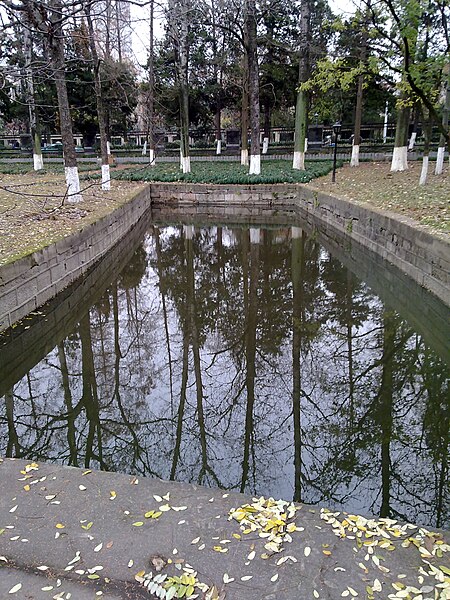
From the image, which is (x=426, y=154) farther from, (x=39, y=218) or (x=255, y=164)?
(x=39, y=218)

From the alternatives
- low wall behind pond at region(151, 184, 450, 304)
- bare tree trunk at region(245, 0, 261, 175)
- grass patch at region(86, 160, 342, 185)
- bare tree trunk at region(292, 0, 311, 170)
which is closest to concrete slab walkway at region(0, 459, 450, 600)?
low wall behind pond at region(151, 184, 450, 304)

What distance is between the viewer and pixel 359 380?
500cm

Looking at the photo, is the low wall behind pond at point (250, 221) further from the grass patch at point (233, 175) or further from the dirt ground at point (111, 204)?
the grass patch at point (233, 175)

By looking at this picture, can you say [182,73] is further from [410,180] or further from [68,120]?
[410,180]

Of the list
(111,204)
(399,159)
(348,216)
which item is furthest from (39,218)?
(399,159)

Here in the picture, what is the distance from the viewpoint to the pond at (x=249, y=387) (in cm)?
364

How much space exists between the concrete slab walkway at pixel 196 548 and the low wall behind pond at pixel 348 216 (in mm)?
5037

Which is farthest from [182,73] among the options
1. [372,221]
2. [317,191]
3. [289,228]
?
[372,221]

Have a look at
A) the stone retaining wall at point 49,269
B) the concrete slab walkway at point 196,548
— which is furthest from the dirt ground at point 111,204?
the concrete slab walkway at point 196,548

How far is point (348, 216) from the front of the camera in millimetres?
11594

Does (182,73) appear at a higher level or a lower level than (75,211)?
higher

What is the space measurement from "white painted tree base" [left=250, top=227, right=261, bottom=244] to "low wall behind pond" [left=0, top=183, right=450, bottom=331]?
1.67 metres

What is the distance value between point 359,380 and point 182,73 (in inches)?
711

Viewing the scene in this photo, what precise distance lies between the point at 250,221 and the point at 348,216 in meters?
4.06
